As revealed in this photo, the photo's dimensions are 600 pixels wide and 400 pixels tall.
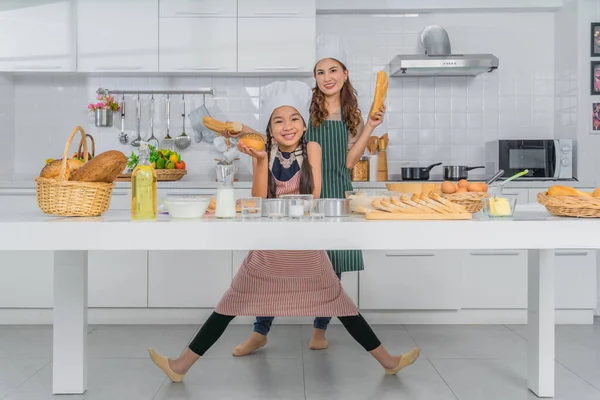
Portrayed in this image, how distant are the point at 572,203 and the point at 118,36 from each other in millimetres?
3221

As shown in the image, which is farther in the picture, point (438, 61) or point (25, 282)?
point (438, 61)

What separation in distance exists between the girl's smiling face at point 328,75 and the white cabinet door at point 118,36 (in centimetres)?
183

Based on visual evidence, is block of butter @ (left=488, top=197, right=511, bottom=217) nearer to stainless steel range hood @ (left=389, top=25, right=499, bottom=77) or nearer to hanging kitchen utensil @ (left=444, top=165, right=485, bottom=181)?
hanging kitchen utensil @ (left=444, top=165, right=485, bottom=181)

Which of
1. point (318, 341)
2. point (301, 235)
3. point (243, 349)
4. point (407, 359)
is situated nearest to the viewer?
point (301, 235)

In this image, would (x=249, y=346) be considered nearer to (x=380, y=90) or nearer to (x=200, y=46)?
(x=380, y=90)

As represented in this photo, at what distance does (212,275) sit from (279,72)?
1.42m

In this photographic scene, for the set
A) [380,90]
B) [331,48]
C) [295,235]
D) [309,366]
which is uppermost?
[331,48]

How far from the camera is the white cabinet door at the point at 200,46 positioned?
400cm

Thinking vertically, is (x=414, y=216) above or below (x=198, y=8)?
below

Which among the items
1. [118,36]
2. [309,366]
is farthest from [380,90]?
[118,36]

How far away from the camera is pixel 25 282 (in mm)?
3545

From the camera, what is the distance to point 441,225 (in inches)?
59.1

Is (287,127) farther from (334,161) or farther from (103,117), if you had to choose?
(103,117)

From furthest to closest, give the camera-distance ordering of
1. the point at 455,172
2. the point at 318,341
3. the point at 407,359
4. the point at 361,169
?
the point at 361,169 < the point at 455,172 < the point at 318,341 < the point at 407,359
